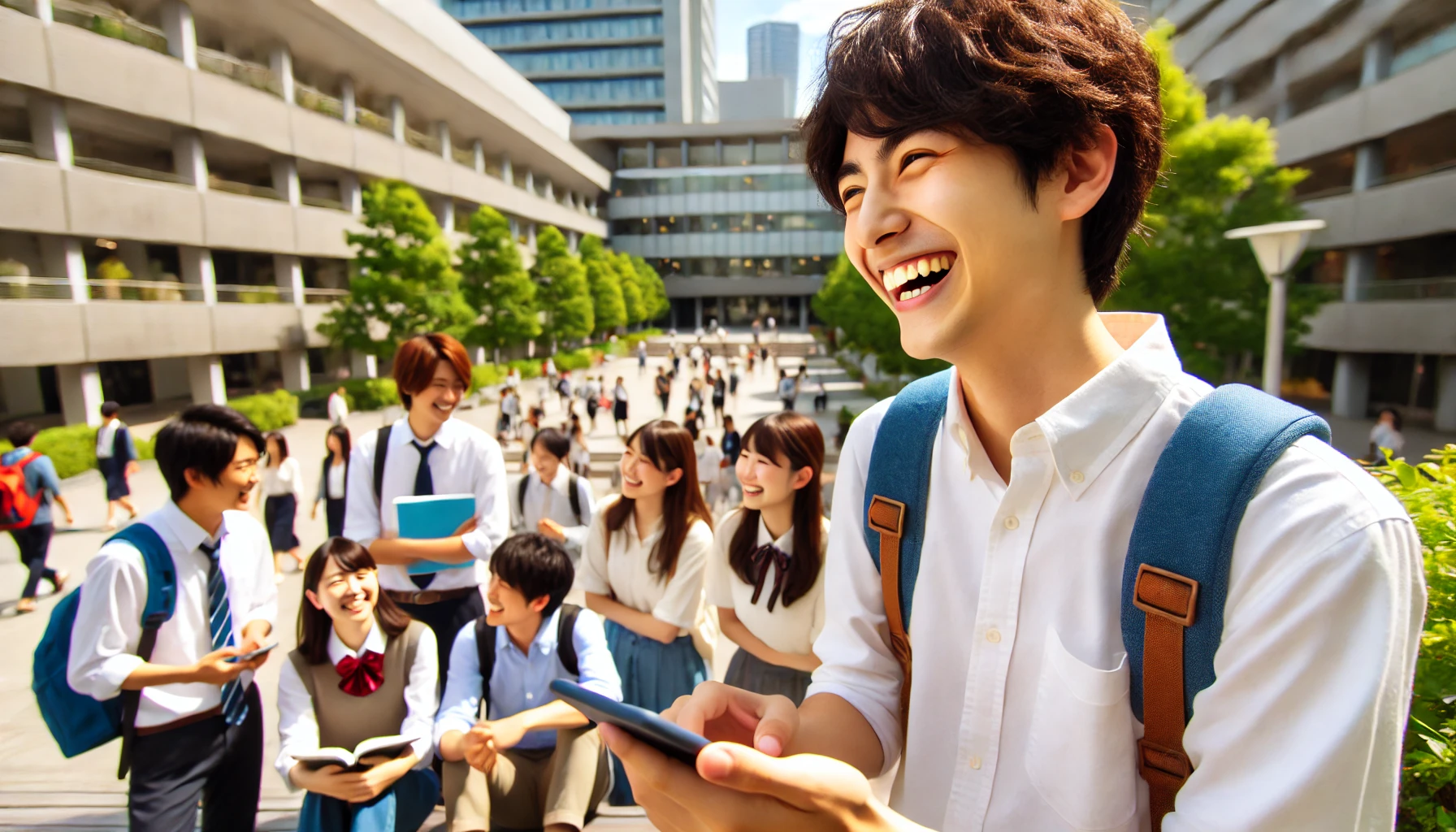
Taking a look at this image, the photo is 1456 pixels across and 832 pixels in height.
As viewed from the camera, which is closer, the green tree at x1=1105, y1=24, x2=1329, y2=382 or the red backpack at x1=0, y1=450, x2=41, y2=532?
the red backpack at x1=0, y1=450, x2=41, y2=532

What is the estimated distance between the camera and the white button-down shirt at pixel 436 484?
3.76 meters

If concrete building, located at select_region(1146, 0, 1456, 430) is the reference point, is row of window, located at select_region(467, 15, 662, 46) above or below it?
above

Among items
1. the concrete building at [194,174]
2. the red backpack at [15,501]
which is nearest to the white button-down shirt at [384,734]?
the red backpack at [15,501]

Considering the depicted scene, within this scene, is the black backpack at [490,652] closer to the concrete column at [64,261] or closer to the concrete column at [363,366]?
the concrete column at [64,261]

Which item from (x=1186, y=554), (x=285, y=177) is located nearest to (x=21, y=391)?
(x=285, y=177)

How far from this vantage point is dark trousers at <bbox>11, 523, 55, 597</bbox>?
7145 mm

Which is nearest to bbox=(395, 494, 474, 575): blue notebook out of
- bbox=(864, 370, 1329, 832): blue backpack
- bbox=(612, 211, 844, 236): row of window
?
bbox=(864, 370, 1329, 832): blue backpack

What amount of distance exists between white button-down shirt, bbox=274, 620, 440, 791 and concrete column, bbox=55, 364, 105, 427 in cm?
1824

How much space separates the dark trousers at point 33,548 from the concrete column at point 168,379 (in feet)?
61.2

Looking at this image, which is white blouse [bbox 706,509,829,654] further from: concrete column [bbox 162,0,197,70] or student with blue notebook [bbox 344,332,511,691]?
concrete column [bbox 162,0,197,70]

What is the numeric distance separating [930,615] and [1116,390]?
0.48 metres

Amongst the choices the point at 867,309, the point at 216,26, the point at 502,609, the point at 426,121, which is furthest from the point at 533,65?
the point at 502,609

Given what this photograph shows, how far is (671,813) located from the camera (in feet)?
3.45

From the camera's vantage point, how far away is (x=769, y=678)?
3.55m
